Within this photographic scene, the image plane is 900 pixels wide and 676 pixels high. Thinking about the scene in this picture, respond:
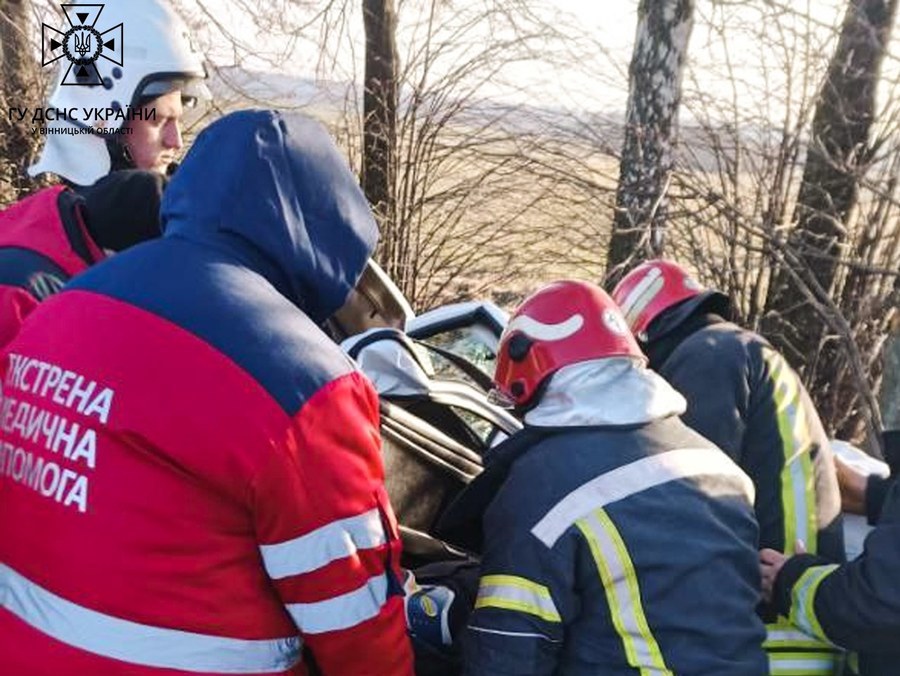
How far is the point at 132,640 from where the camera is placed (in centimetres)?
188

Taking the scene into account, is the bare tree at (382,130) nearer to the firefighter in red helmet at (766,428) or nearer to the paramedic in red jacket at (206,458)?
the firefighter in red helmet at (766,428)

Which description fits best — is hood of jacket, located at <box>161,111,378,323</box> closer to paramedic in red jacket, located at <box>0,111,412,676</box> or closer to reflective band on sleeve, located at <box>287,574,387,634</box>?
paramedic in red jacket, located at <box>0,111,412,676</box>

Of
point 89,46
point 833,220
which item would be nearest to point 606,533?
point 89,46

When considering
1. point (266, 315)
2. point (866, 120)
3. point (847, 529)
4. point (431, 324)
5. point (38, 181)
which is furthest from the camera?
point (38, 181)

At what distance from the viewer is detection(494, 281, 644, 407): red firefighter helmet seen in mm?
2490

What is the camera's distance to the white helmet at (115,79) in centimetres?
358

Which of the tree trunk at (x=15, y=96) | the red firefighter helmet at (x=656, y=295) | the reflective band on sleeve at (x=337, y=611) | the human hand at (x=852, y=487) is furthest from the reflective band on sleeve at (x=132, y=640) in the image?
the tree trunk at (x=15, y=96)

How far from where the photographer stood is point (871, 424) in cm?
536

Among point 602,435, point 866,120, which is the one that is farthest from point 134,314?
point 866,120

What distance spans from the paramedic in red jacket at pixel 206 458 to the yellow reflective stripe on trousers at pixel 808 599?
1.17m

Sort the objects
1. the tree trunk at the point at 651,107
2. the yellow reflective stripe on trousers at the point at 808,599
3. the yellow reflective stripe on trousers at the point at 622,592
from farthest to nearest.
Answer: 1. the tree trunk at the point at 651,107
2. the yellow reflective stripe on trousers at the point at 808,599
3. the yellow reflective stripe on trousers at the point at 622,592

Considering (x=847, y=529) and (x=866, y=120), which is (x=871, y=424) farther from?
(x=866, y=120)

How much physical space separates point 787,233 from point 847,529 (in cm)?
389

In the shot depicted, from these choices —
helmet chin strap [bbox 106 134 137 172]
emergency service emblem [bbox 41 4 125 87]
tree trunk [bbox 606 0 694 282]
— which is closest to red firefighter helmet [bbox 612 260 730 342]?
helmet chin strap [bbox 106 134 137 172]
